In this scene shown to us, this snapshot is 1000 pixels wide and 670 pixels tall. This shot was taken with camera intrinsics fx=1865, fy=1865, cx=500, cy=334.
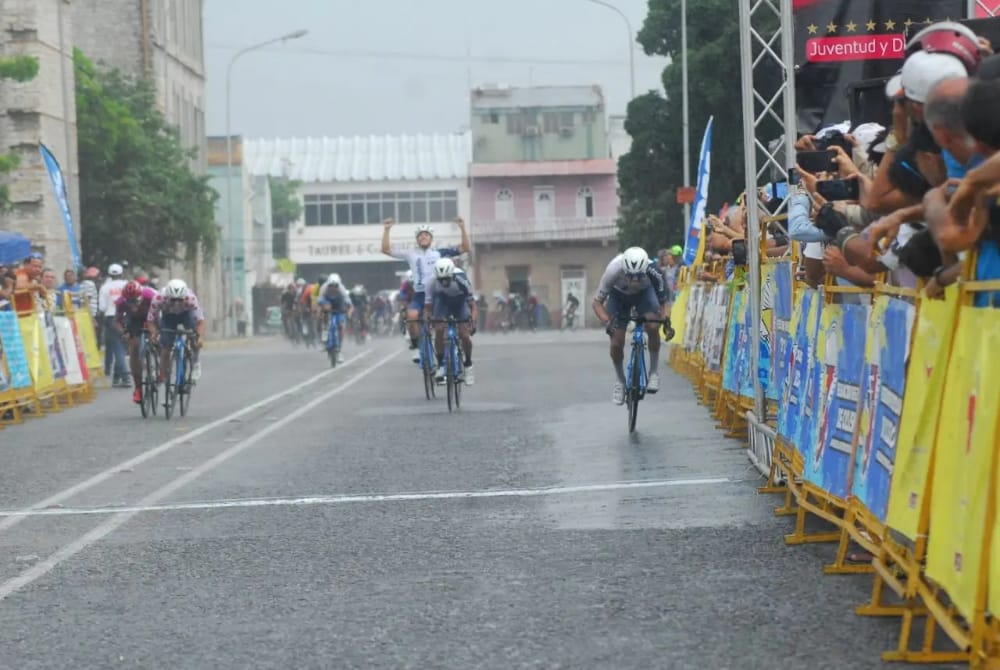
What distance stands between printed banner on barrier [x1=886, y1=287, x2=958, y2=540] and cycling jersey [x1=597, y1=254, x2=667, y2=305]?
9.30m

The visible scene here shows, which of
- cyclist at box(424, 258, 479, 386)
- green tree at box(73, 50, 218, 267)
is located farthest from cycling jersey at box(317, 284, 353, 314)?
green tree at box(73, 50, 218, 267)

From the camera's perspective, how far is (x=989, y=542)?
18.5ft

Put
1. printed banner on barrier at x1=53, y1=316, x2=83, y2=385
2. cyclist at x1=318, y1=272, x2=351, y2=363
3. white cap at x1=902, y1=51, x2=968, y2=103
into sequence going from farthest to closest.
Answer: cyclist at x1=318, y1=272, x2=351, y2=363
printed banner on barrier at x1=53, y1=316, x2=83, y2=385
white cap at x1=902, y1=51, x2=968, y2=103

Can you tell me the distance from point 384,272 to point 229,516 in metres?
92.8

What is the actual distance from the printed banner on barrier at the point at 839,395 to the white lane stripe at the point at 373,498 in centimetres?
257

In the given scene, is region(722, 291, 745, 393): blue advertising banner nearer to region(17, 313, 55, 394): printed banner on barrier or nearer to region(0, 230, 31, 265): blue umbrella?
region(17, 313, 55, 394): printed banner on barrier

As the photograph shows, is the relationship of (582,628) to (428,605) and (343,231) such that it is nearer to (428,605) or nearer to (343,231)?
(428,605)

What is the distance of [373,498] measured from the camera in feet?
38.6

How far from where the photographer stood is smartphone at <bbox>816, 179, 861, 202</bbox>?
848 cm

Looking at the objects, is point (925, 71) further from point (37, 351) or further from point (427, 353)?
point (37, 351)

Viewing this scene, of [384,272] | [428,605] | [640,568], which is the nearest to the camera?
[428,605]

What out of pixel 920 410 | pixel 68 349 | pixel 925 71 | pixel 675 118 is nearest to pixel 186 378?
pixel 68 349

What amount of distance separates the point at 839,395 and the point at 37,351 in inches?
639

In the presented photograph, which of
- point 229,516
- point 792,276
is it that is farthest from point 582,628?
point 792,276
